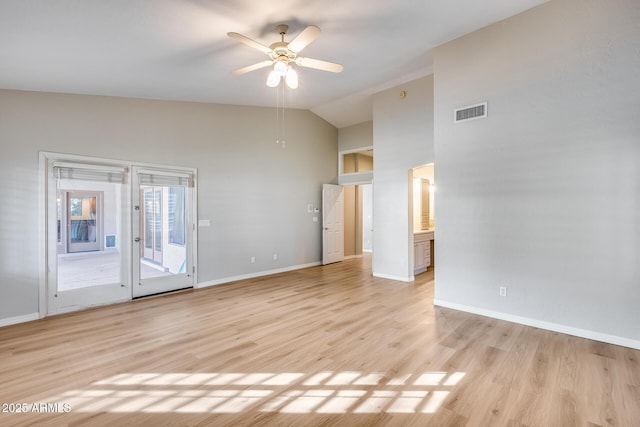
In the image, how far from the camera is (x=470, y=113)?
400cm

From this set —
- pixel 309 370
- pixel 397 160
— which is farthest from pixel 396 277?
pixel 309 370

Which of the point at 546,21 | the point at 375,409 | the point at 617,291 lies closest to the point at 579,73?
the point at 546,21

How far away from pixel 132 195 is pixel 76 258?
117cm

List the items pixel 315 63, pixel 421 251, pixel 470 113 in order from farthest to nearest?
pixel 421 251
pixel 470 113
pixel 315 63

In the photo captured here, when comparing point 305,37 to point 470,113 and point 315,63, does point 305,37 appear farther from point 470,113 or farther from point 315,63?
point 470,113

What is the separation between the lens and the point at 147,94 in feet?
15.1

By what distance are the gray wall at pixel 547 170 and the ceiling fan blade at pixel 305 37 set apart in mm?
2348

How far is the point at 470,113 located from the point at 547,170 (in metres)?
1.19

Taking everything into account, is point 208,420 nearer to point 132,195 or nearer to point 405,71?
point 132,195

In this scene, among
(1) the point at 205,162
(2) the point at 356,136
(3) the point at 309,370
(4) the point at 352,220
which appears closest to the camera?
(3) the point at 309,370

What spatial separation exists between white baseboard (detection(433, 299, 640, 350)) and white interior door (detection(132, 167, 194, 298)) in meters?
4.41

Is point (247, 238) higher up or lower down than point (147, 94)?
lower down

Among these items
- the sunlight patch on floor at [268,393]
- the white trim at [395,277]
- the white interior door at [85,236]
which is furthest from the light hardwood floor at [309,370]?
the white trim at [395,277]

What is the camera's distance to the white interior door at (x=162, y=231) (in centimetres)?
482
